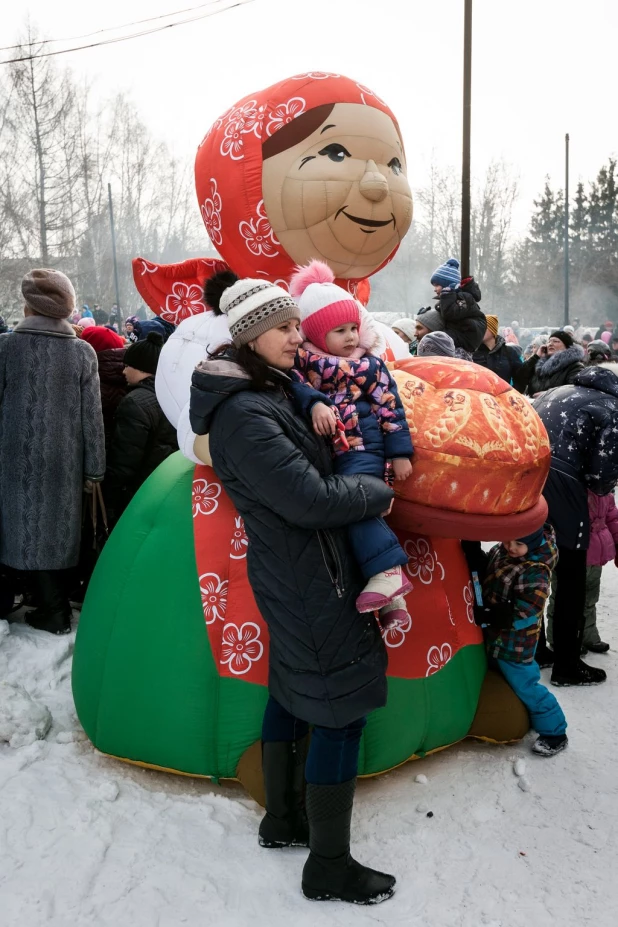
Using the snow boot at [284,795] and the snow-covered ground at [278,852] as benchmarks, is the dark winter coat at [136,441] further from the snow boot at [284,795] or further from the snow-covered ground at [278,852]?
the snow boot at [284,795]

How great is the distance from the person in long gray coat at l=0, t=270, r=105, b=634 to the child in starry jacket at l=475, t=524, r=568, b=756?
2.28 m

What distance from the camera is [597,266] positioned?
136 feet

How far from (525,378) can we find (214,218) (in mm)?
5561

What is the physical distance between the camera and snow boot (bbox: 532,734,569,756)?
2.90 meters

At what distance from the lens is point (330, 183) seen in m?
2.70

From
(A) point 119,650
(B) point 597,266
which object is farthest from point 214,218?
(B) point 597,266

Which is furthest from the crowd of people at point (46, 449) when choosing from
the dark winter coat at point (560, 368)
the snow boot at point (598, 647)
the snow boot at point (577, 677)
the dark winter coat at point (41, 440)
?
the snow boot at point (598, 647)

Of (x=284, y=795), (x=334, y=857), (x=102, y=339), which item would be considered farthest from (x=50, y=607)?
(x=334, y=857)

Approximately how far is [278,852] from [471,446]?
1.43m

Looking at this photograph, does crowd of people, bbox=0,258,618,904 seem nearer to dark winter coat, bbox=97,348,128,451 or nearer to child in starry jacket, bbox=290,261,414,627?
child in starry jacket, bbox=290,261,414,627

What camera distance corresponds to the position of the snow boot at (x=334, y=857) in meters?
2.09

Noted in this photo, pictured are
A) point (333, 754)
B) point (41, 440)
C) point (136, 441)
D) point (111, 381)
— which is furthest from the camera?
point (111, 381)

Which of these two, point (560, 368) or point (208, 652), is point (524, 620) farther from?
point (560, 368)

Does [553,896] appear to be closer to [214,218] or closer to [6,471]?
[214,218]
